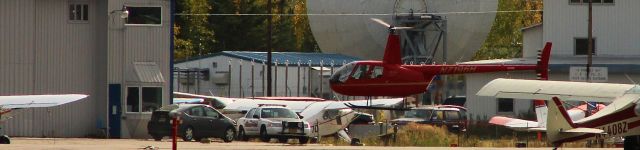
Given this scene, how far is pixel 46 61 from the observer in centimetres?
4794

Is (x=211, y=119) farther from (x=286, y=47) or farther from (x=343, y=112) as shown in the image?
(x=286, y=47)

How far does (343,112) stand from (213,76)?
97.1ft

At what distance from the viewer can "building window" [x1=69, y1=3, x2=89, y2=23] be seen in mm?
48219

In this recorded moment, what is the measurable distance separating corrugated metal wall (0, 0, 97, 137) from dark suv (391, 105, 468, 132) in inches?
519

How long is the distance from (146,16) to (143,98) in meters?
2.44

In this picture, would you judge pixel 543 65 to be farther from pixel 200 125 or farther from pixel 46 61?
pixel 46 61

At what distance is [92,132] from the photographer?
48.7 m

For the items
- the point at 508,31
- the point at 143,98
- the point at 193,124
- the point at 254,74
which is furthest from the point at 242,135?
the point at 508,31

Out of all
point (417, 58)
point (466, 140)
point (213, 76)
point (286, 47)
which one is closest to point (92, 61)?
point (466, 140)

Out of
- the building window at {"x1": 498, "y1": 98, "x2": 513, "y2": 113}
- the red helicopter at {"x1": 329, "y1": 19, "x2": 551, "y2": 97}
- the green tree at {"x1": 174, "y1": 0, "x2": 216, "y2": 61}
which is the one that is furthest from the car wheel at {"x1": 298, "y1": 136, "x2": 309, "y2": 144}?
the green tree at {"x1": 174, "y1": 0, "x2": 216, "y2": 61}

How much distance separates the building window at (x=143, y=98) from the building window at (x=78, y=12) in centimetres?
246

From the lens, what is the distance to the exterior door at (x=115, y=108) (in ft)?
160

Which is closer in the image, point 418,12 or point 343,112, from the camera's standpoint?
point 343,112

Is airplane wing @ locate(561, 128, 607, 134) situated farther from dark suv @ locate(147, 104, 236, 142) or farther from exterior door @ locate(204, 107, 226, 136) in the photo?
exterior door @ locate(204, 107, 226, 136)
